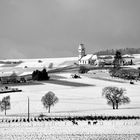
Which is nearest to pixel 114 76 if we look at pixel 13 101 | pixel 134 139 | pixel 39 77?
pixel 39 77

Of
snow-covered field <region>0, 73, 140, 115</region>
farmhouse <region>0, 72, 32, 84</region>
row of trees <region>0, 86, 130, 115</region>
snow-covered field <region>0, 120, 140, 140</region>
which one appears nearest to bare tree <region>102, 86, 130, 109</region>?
row of trees <region>0, 86, 130, 115</region>

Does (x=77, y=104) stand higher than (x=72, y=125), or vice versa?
(x=77, y=104)

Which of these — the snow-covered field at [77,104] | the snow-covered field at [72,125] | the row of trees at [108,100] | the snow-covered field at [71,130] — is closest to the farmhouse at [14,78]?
the snow-covered field at [77,104]

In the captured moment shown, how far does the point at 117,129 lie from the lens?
45406 mm

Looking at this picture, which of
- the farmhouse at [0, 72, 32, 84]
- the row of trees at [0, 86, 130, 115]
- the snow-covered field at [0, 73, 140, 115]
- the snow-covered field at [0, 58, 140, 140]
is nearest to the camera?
the snow-covered field at [0, 58, 140, 140]

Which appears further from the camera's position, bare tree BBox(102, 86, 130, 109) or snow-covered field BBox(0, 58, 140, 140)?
bare tree BBox(102, 86, 130, 109)

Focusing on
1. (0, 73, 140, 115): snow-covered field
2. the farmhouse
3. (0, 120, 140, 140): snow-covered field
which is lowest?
(0, 120, 140, 140): snow-covered field

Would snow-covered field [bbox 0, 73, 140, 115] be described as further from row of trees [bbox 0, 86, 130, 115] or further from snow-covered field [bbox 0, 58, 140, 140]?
row of trees [bbox 0, 86, 130, 115]

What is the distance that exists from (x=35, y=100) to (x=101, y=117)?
2771 centimetres

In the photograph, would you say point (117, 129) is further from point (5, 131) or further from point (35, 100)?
point (35, 100)

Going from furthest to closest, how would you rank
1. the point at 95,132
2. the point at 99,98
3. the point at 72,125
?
1. the point at 99,98
2. the point at 72,125
3. the point at 95,132

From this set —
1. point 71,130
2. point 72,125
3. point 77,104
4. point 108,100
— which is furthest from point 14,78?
point 71,130

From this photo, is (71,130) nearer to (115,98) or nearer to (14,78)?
(115,98)

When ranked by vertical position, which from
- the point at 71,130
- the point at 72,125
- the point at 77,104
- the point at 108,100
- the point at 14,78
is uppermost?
the point at 14,78
